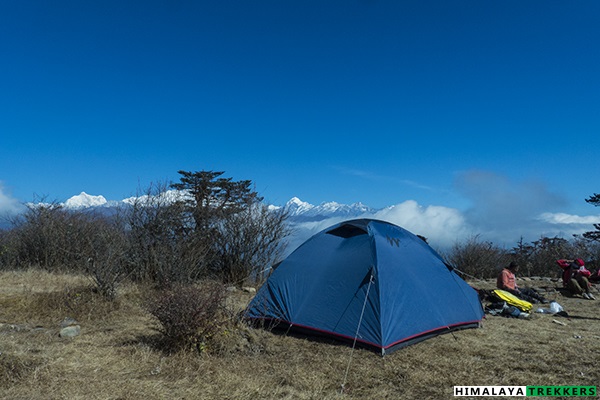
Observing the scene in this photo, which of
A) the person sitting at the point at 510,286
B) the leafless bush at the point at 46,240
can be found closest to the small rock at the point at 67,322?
the leafless bush at the point at 46,240

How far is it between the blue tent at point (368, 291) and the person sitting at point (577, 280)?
5.49m

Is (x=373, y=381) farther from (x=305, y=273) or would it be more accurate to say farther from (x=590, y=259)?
(x=590, y=259)

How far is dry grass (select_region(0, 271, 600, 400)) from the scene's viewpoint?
4539 millimetres

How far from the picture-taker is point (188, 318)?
18.3 ft

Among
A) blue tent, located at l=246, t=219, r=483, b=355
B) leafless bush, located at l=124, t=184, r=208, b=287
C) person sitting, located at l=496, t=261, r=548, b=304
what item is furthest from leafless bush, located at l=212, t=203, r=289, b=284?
person sitting, located at l=496, t=261, r=548, b=304

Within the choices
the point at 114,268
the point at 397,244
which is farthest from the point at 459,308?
A: the point at 114,268

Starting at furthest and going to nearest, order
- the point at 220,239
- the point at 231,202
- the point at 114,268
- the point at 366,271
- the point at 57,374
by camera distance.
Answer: the point at 231,202, the point at 220,239, the point at 114,268, the point at 366,271, the point at 57,374

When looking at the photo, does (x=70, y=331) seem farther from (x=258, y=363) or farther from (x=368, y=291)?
(x=368, y=291)

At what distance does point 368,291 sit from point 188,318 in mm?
2698

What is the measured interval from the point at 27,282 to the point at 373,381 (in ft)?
32.5

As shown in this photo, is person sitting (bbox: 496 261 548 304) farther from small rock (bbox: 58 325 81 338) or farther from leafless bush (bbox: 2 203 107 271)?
leafless bush (bbox: 2 203 107 271)

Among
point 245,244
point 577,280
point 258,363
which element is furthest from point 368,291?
point 577,280

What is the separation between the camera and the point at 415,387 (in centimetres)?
486

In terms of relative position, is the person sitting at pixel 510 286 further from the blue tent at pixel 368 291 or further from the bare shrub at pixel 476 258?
the bare shrub at pixel 476 258
